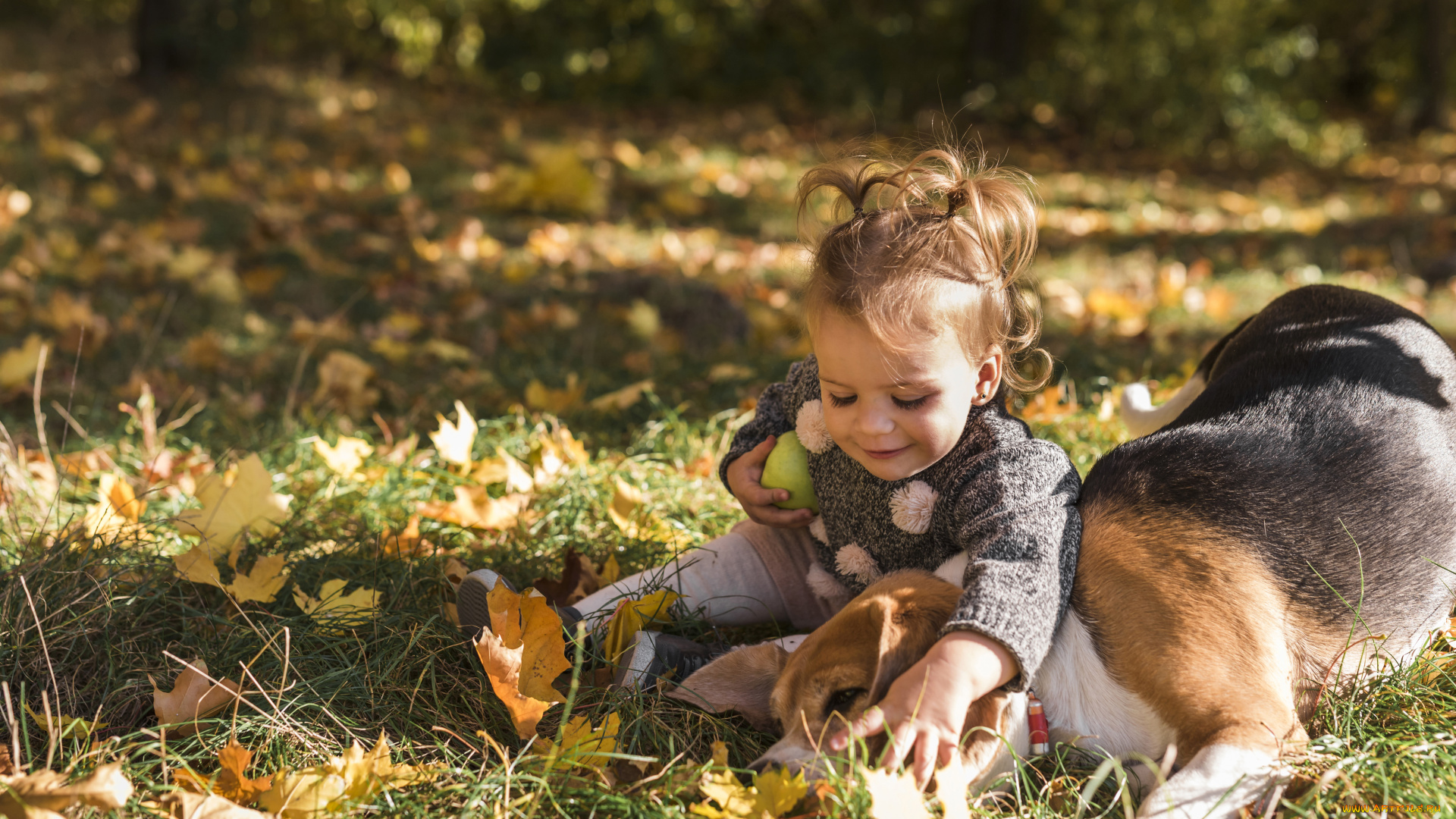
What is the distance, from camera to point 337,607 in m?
2.56

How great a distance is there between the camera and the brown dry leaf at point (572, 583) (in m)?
2.78

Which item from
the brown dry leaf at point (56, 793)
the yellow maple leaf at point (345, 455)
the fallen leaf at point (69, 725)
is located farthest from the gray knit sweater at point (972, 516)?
the fallen leaf at point (69, 725)

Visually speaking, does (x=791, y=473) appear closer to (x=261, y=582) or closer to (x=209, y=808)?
(x=261, y=582)

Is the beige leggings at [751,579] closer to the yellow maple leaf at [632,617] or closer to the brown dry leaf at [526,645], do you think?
the yellow maple leaf at [632,617]

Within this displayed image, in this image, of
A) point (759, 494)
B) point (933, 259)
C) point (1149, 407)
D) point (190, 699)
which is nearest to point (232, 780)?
Result: point (190, 699)

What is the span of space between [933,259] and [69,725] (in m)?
1.96

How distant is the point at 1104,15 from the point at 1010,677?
1327 cm

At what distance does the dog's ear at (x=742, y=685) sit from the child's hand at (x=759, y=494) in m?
0.58

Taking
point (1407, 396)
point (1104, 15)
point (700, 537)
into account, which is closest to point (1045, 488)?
point (1407, 396)

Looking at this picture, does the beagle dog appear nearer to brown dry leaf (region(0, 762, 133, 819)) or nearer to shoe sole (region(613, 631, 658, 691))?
shoe sole (region(613, 631, 658, 691))

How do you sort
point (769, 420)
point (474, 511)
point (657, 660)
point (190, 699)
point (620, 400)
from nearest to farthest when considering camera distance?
point (190, 699), point (657, 660), point (769, 420), point (474, 511), point (620, 400)

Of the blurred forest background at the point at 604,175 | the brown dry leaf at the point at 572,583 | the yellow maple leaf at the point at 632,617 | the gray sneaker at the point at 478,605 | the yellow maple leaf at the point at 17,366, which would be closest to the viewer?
the gray sneaker at the point at 478,605

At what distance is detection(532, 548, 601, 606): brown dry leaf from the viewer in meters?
2.78

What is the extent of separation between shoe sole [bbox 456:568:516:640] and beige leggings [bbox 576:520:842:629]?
45cm
